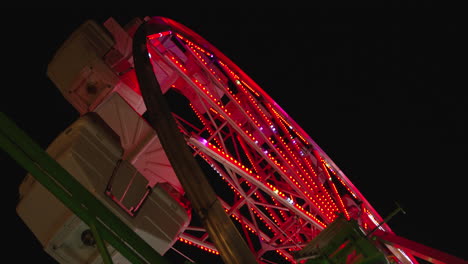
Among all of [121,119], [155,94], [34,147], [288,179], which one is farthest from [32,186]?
[288,179]

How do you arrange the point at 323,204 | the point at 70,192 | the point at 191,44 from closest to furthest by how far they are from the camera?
the point at 70,192, the point at 191,44, the point at 323,204

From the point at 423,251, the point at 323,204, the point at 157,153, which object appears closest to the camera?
the point at 157,153

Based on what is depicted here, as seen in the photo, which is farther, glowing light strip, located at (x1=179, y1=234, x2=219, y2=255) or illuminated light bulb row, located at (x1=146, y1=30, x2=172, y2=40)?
glowing light strip, located at (x1=179, y1=234, x2=219, y2=255)

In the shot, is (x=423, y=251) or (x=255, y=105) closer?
(x=423, y=251)

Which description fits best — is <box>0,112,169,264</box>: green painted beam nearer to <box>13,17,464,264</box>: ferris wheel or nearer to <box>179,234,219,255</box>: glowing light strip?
<box>13,17,464,264</box>: ferris wheel

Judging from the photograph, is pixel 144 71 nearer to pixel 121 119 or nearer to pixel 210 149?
pixel 121 119

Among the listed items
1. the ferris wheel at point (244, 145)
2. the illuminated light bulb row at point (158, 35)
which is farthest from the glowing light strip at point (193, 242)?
the illuminated light bulb row at point (158, 35)

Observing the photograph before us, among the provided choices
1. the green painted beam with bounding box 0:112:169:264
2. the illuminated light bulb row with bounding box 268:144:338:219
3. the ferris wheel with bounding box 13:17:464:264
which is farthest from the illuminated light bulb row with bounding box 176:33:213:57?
the green painted beam with bounding box 0:112:169:264

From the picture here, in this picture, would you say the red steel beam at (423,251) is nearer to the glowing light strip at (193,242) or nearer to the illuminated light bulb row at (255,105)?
the illuminated light bulb row at (255,105)

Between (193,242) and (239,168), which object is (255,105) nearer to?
(239,168)

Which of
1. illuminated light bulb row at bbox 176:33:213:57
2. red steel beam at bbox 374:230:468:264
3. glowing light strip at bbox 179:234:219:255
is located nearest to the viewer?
red steel beam at bbox 374:230:468:264

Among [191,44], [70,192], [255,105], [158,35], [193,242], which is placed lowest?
[193,242]

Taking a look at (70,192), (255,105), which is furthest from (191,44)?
(70,192)

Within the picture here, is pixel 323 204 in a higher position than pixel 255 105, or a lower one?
lower
